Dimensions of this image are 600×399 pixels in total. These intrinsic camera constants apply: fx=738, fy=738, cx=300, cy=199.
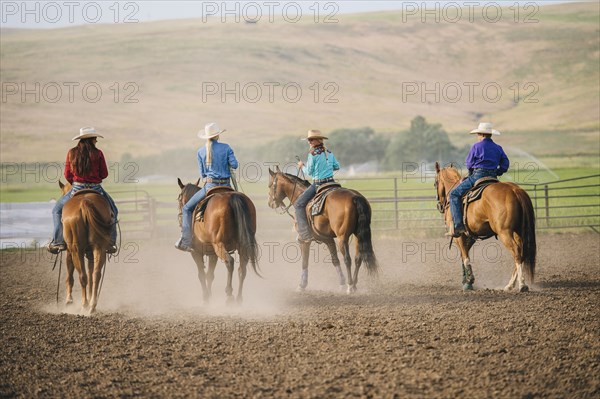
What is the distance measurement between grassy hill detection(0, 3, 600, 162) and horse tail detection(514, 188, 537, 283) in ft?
187

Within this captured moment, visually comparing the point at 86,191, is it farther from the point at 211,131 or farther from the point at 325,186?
the point at 325,186

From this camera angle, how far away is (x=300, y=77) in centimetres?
9819

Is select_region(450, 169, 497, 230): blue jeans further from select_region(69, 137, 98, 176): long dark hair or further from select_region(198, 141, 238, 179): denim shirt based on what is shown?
select_region(69, 137, 98, 176): long dark hair

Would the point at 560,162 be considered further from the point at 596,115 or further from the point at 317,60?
the point at 317,60

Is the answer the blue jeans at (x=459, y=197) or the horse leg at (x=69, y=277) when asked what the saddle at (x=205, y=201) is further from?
the blue jeans at (x=459, y=197)

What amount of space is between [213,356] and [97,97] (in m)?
81.4

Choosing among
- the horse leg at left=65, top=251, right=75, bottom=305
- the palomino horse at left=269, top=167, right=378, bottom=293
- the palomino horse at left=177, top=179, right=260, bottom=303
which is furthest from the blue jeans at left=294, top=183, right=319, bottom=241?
the horse leg at left=65, top=251, right=75, bottom=305

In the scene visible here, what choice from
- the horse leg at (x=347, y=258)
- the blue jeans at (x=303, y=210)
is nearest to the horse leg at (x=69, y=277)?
the blue jeans at (x=303, y=210)

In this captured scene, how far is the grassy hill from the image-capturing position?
75875mm

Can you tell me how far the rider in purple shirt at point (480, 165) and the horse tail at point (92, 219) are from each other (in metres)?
5.06

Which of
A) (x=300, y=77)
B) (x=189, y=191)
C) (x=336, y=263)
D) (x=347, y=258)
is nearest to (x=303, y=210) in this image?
(x=336, y=263)

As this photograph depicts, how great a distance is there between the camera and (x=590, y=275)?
12.3 m

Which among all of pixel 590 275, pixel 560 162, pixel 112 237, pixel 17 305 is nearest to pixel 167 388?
pixel 112 237

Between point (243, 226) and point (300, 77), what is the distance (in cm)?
8983
